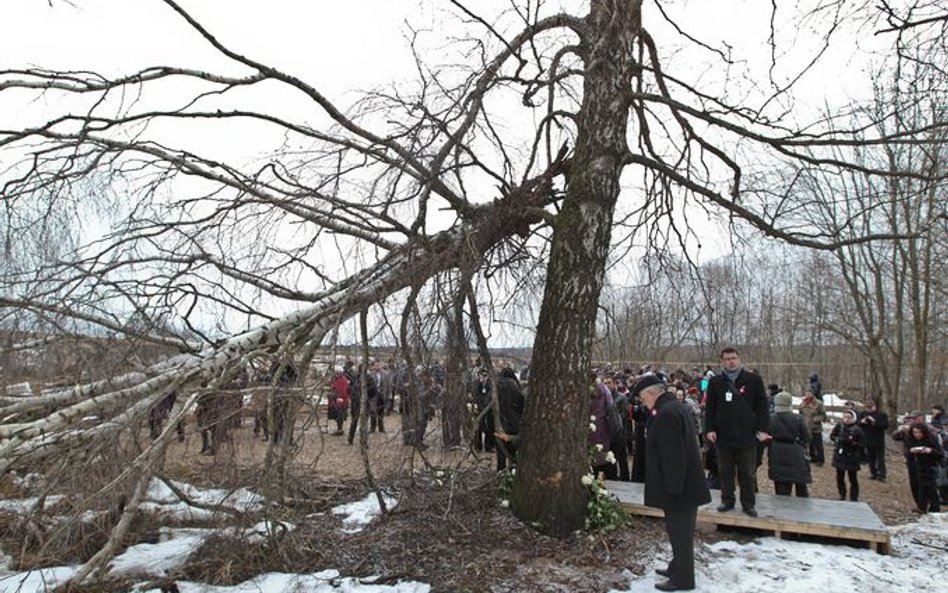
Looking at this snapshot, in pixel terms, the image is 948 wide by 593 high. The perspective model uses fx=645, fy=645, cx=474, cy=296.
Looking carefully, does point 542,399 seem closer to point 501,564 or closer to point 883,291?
point 501,564

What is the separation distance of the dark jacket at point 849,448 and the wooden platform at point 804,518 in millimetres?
2271

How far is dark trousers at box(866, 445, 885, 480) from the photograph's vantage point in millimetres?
11070

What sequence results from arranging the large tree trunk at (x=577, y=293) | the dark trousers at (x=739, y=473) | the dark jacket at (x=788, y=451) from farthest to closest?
the dark jacket at (x=788, y=451) < the dark trousers at (x=739, y=473) < the large tree trunk at (x=577, y=293)

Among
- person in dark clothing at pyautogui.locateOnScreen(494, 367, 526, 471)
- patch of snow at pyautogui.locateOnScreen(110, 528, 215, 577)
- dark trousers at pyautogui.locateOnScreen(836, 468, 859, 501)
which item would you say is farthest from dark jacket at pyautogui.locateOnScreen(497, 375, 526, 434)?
dark trousers at pyautogui.locateOnScreen(836, 468, 859, 501)

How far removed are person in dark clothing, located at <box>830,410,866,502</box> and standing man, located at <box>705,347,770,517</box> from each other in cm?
293

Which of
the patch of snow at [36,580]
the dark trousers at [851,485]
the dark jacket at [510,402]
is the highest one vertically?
the dark jacket at [510,402]

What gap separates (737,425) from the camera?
6.48m

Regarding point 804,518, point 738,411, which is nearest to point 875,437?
point 804,518

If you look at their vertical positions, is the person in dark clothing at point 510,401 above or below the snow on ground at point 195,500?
above

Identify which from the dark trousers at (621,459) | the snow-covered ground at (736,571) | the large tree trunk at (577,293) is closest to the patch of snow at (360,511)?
the snow-covered ground at (736,571)

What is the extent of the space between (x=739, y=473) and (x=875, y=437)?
6.17 meters

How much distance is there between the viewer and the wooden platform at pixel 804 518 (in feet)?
19.5

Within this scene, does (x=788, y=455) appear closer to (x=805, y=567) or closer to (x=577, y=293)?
(x=805, y=567)

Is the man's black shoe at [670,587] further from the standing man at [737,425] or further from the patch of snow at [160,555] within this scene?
the patch of snow at [160,555]
